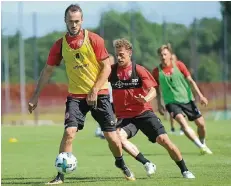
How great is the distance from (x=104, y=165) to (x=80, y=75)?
342 cm

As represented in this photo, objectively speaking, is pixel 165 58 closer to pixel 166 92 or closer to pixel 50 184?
pixel 166 92

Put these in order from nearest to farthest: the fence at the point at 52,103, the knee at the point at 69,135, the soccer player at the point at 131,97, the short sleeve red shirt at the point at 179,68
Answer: the knee at the point at 69,135
the soccer player at the point at 131,97
the short sleeve red shirt at the point at 179,68
the fence at the point at 52,103

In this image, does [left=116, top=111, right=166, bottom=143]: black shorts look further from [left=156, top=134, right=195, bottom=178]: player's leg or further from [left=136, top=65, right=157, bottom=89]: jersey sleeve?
[left=136, top=65, right=157, bottom=89]: jersey sleeve

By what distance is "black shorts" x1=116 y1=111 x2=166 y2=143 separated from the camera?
10.4 m

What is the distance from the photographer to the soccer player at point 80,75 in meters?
9.58

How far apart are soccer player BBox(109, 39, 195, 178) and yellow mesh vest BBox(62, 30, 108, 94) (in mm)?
853

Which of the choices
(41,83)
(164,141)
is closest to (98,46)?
(41,83)

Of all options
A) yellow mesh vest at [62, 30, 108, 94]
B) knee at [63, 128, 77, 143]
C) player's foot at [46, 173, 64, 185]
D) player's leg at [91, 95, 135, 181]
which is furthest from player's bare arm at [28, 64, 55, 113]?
player's foot at [46, 173, 64, 185]

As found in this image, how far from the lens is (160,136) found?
10.3m

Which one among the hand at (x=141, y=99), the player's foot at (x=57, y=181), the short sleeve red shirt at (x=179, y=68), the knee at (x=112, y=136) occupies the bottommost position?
the player's foot at (x=57, y=181)

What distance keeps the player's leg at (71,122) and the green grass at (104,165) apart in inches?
18.8

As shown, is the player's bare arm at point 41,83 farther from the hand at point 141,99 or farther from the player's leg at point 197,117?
the player's leg at point 197,117

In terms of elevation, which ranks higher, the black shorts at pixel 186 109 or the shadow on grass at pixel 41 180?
the black shorts at pixel 186 109

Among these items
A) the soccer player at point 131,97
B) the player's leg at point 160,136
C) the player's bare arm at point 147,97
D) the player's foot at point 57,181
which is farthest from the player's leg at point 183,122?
the player's foot at point 57,181
